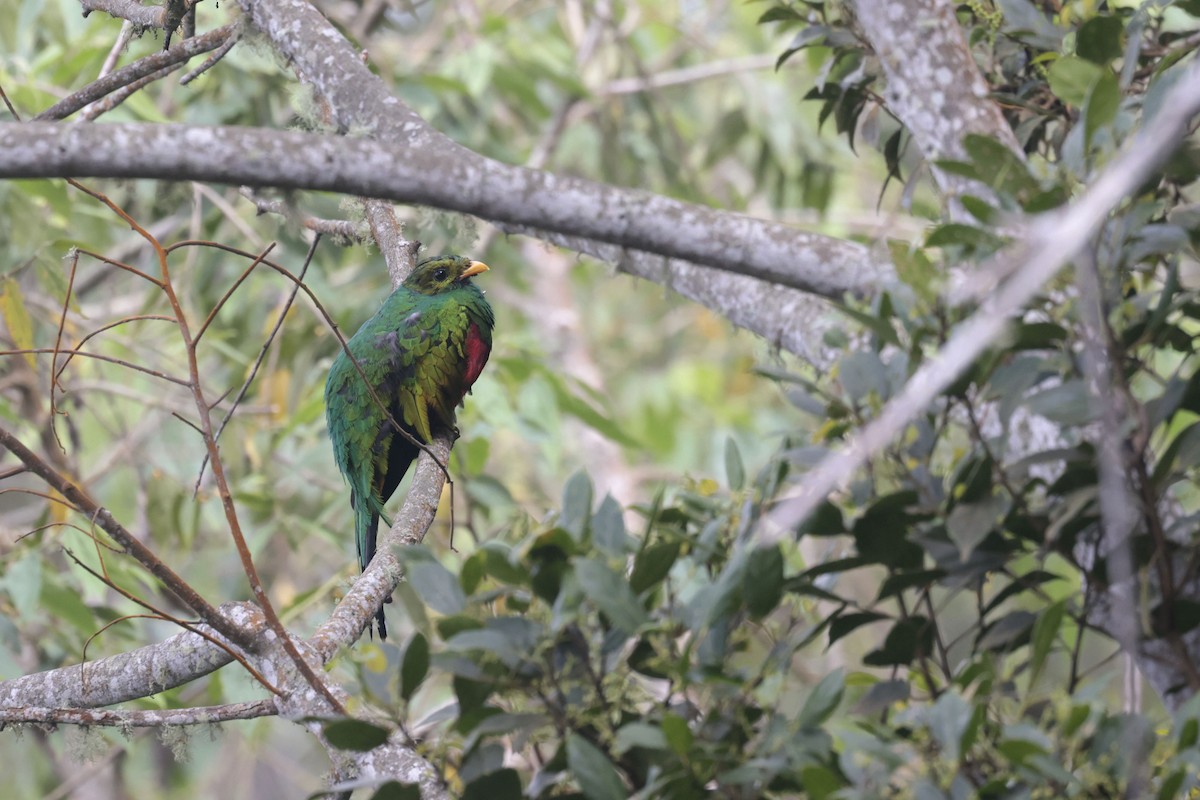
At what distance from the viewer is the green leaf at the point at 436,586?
1503 mm

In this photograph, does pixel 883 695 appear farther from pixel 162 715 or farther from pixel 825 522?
pixel 162 715

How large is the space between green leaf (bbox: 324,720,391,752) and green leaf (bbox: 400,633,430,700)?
58mm

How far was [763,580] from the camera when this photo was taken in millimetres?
1507

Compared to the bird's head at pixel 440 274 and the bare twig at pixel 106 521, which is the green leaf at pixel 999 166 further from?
the bird's head at pixel 440 274

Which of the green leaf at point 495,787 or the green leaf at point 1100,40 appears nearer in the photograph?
the green leaf at point 495,787

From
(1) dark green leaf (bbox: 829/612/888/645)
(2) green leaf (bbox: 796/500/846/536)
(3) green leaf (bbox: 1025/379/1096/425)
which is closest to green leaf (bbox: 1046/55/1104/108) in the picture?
(3) green leaf (bbox: 1025/379/1096/425)

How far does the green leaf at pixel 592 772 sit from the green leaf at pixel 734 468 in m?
0.48

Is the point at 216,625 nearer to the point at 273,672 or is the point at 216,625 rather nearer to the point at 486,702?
the point at 273,672

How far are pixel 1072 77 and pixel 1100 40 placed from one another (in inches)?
14.2

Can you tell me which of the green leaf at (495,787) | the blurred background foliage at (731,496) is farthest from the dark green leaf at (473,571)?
the green leaf at (495,787)

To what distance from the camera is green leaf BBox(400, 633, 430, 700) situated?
1448mm

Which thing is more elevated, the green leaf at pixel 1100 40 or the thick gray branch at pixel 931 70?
the thick gray branch at pixel 931 70

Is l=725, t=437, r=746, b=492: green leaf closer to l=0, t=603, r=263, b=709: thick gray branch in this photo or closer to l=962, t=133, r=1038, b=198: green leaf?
l=962, t=133, r=1038, b=198: green leaf

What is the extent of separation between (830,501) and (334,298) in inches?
167
